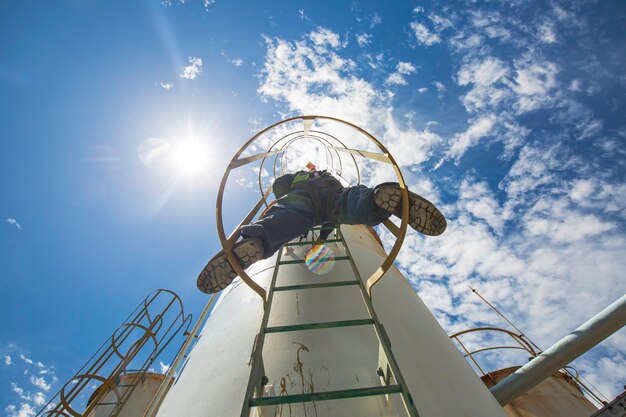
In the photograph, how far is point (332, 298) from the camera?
3.29 metres

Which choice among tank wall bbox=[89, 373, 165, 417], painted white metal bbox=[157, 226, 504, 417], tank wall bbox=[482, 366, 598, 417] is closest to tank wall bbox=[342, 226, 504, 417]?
painted white metal bbox=[157, 226, 504, 417]

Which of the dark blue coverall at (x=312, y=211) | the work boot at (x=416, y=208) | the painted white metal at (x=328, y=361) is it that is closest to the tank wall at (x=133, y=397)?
the painted white metal at (x=328, y=361)

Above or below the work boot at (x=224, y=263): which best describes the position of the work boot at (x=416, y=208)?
above

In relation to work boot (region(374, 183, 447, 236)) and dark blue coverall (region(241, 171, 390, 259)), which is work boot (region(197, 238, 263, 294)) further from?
work boot (region(374, 183, 447, 236))

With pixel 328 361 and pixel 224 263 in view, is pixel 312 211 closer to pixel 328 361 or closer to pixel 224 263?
pixel 224 263

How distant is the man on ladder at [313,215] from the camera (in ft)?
9.57

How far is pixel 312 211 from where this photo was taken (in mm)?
3814

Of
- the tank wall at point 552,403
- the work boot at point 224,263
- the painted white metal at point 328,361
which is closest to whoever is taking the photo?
the painted white metal at point 328,361

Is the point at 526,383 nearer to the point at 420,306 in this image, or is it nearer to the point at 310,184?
the point at 420,306

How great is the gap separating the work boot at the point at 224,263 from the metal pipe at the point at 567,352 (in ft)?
9.87

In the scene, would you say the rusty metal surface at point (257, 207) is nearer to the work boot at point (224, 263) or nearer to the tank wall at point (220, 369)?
the work boot at point (224, 263)

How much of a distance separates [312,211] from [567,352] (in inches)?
123

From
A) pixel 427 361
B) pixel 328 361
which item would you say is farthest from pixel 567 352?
Answer: pixel 328 361

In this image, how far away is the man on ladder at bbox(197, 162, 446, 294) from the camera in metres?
2.92
